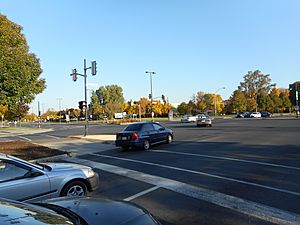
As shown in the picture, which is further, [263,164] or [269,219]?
[263,164]

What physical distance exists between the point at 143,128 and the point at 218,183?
375 inches

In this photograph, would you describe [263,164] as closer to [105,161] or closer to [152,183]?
[152,183]

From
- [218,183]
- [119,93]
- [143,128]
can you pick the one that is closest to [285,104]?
[119,93]

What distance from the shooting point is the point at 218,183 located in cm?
786

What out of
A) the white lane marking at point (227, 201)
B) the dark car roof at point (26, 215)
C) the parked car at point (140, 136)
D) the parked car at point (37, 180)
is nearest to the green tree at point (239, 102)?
the parked car at point (140, 136)

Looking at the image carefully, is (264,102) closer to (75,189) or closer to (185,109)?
(185,109)

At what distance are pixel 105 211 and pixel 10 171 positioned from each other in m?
2.80

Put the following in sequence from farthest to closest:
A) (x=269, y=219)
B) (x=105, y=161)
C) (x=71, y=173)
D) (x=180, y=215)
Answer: (x=105, y=161)
(x=71, y=173)
(x=180, y=215)
(x=269, y=219)

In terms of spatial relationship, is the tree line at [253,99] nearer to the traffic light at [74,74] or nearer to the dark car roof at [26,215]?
the traffic light at [74,74]

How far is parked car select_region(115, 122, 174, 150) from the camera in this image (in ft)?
53.8

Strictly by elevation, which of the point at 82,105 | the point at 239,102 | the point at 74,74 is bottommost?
the point at 82,105

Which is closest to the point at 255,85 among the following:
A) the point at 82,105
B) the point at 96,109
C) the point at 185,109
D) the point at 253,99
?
the point at 253,99

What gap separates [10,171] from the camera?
5414 millimetres

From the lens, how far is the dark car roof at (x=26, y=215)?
2.50 m
